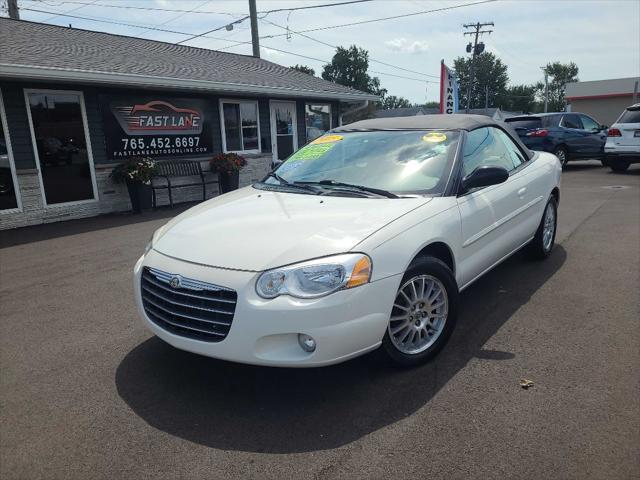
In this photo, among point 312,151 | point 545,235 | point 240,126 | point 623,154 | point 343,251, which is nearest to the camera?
point 343,251

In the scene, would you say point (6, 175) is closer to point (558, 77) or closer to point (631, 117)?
point (631, 117)

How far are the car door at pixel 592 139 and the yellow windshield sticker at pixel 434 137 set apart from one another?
12.7 meters

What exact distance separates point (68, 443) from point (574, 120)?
50.9ft

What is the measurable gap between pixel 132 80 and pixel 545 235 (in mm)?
8048

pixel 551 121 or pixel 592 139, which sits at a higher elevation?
pixel 551 121

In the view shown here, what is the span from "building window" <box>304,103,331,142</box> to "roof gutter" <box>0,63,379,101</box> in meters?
1.01

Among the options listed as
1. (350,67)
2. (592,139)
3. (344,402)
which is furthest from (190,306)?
(350,67)

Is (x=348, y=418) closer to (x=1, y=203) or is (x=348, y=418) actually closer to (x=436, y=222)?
(x=436, y=222)

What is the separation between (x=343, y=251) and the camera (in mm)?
2619

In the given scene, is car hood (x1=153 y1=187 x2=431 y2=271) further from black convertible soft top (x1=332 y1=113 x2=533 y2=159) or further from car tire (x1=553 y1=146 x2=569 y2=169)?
car tire (x1=553 y1=146 x2=569 y2=169)

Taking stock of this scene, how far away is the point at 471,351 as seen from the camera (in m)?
3.31

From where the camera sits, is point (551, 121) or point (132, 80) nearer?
point (132, 80)

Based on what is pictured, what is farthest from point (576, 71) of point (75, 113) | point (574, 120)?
point (75, 113)

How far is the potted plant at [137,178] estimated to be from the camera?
9.60 m
